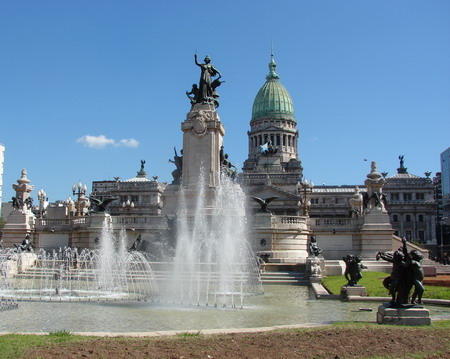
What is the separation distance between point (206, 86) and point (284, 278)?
20.1 m

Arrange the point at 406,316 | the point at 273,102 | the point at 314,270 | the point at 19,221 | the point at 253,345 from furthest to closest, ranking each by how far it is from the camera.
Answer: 1. the point at 273,102
2. the point at 19,221
3. the point at 314,270
4. the point at 406,316
5. the point at 253,345

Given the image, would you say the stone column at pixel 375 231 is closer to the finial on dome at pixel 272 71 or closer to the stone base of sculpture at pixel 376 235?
the stone base of sculpture at pixel 376 235

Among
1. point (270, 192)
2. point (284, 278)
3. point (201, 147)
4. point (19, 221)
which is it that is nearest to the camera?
point (284, 278)

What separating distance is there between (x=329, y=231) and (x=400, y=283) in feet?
98.7

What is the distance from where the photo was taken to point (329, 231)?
4306cm

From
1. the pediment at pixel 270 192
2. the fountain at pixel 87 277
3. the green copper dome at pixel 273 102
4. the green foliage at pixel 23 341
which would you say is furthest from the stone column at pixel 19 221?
the green copper dome at pixel 273 102

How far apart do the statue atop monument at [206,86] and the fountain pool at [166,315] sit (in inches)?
1035

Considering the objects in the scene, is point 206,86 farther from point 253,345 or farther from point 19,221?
point 253,345

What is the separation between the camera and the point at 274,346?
413 inches

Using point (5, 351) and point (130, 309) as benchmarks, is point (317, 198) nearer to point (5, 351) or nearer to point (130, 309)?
point (130, 309)

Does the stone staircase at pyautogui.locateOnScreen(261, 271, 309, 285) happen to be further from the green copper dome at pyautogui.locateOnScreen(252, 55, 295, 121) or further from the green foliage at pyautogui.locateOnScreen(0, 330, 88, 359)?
the green copper dome at pyautogui.locateOnScreen(252, 55, 295, 121)

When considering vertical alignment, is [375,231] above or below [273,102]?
below

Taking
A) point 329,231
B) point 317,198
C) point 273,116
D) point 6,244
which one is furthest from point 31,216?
point 273,116

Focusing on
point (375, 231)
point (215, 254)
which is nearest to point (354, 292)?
point (215, 254)
